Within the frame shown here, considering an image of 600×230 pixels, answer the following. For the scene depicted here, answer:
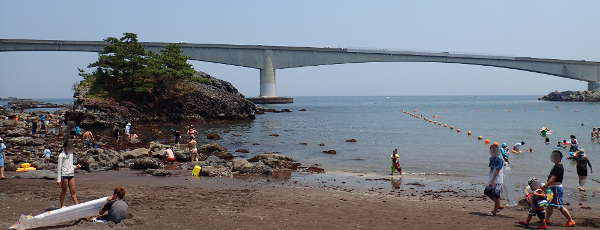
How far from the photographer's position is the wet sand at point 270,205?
1109 centimetres

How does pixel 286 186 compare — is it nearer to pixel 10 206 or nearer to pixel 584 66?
pixel 10 206

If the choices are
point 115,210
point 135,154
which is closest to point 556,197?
point 115,210

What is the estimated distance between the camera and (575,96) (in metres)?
150

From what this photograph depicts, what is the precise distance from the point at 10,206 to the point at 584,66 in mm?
129282

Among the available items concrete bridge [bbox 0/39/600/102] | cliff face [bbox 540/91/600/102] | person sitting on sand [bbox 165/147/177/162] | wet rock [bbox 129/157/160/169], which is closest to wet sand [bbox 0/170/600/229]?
wet rock [bbox 129/157/160/169]

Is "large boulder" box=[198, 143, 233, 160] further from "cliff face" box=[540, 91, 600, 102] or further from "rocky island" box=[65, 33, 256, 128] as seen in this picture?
"cliff face" box=[540, 91, 600, 102]

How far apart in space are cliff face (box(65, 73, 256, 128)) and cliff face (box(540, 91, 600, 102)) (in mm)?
104725

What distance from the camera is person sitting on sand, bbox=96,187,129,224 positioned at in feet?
34.6

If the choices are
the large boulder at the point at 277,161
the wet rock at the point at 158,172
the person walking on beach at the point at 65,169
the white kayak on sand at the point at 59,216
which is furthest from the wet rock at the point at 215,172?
the white kayak on sand at the point at 59,216

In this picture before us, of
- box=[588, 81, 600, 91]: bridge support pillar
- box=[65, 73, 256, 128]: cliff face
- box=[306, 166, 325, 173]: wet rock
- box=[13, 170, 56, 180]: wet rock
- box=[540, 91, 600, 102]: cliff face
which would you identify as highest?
box=[588, 81, 600, 91]: bridge support pillar

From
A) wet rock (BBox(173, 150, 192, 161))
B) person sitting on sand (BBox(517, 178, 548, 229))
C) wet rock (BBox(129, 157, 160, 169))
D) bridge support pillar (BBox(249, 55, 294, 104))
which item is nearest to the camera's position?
person sitting on sand (BBox(517, 178, 548, 229))

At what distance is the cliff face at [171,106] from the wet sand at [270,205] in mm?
33289

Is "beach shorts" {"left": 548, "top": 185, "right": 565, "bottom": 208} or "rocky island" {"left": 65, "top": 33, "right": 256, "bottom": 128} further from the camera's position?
"rocky island" {"left": 65, "top": 33, "right": 256, "bottom": 128}

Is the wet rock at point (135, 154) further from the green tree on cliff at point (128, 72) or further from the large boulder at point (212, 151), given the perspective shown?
the green tree on cliff at point (128, 72)
